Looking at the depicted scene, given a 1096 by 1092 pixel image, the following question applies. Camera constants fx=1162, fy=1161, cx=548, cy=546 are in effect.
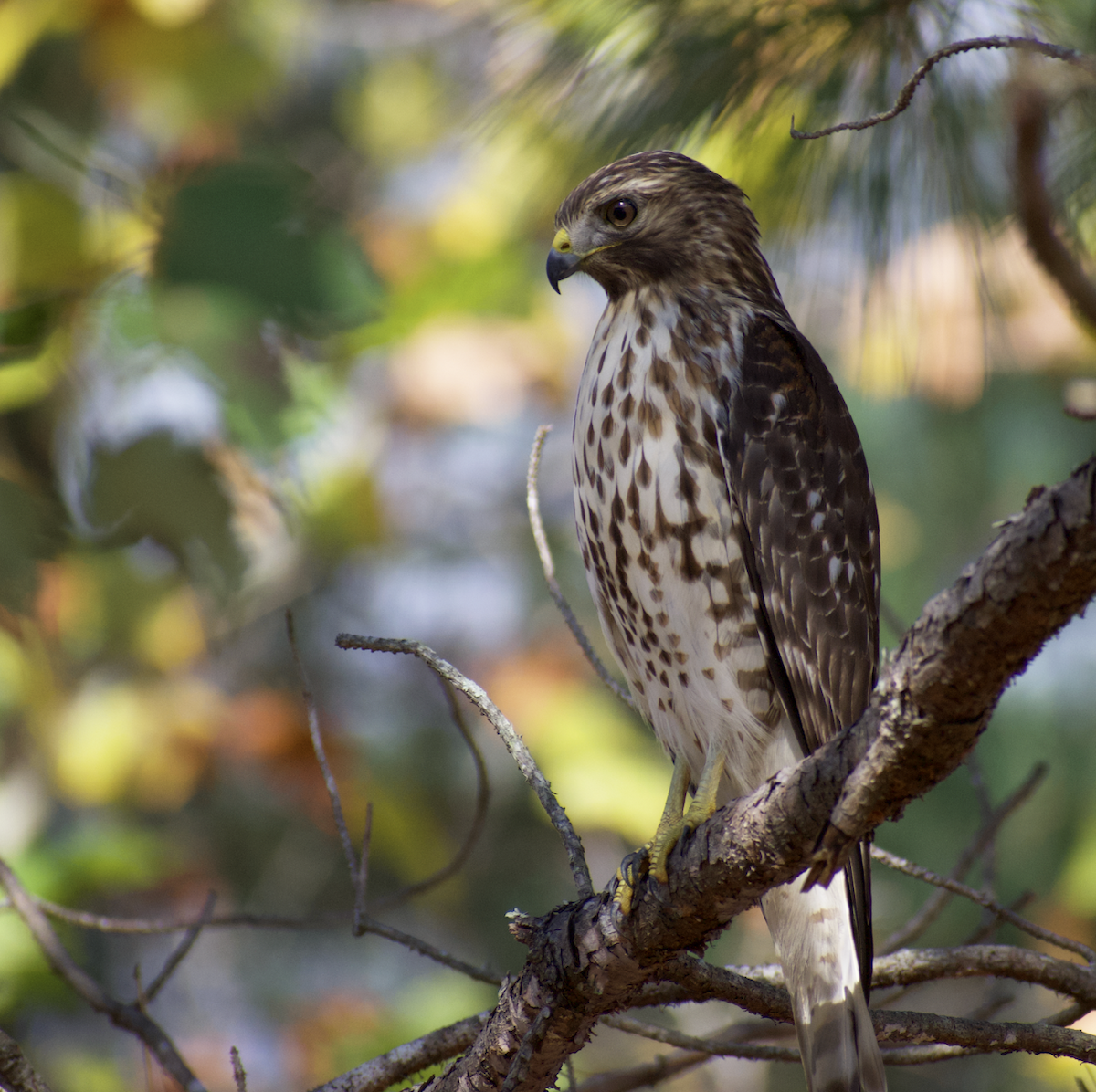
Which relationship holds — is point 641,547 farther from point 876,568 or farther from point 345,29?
point 345,29

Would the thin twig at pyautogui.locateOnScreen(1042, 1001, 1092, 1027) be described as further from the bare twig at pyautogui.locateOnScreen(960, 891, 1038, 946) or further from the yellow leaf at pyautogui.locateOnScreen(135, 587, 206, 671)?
the yellow leaf at pyautogui.locateOnScreen(135, 587, 206, 671)

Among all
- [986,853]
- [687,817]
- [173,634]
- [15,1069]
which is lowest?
[15,1069]

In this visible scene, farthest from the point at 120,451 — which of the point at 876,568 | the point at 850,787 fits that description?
the point at 850,787

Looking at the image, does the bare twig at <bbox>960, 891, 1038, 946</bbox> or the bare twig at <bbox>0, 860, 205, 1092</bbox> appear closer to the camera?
the bare twig at <bbox>0, 860, 205, 1092</bbox>

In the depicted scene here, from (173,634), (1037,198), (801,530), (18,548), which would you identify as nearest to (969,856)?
(801,530)

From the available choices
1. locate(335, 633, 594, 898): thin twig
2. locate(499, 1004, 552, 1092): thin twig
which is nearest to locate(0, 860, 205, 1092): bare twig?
locate(499, 1004, 552, 1092): thin twig

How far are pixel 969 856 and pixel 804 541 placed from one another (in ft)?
2.68

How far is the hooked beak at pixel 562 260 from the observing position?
304 cm

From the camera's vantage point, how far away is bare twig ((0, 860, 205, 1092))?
2354 mm

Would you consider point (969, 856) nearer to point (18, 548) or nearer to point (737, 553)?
point (737, 553)

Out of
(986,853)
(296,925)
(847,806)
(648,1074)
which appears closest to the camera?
(847,806)

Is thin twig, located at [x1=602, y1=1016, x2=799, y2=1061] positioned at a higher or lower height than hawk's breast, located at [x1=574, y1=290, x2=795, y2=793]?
lower

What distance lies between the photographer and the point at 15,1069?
5.97 feet

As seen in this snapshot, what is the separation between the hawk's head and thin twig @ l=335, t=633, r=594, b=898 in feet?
4.42
